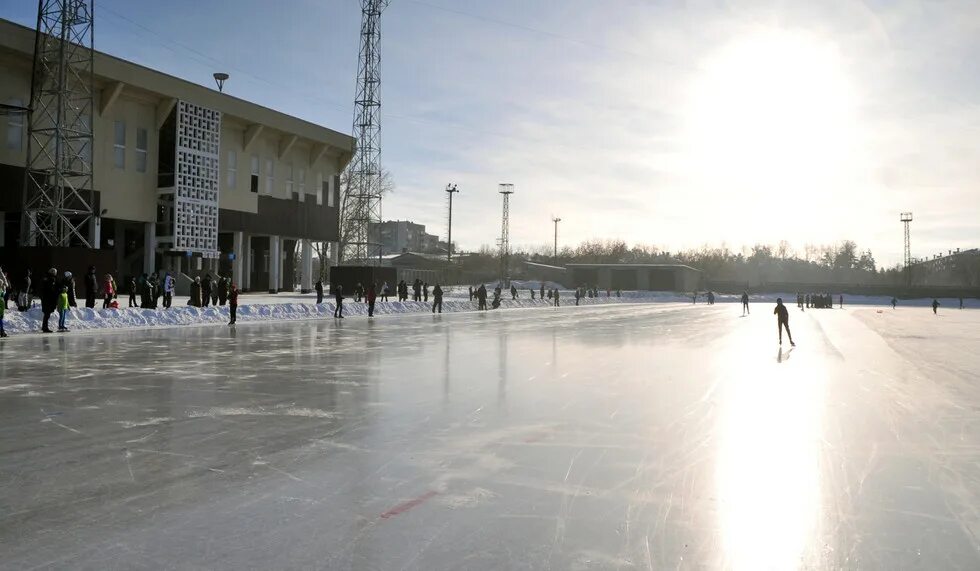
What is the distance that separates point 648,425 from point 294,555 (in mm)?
4820

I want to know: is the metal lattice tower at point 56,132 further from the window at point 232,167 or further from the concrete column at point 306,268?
the concrete column at point 306,268

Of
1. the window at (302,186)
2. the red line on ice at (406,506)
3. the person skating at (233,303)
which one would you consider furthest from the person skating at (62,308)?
the window at (302,186)

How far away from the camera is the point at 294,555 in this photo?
383cm

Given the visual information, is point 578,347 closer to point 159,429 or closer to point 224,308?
point 159,429

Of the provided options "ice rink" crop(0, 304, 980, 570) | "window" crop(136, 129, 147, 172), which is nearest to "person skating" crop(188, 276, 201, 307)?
"window" crop(136, 129, 147, 172)

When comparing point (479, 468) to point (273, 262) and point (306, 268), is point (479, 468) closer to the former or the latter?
point (273, 262)

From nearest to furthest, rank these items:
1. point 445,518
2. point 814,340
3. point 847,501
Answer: point 445,518 < point 847,501 < point 814,340

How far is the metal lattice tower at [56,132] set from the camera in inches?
1094

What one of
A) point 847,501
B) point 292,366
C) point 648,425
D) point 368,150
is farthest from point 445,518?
point 368,150

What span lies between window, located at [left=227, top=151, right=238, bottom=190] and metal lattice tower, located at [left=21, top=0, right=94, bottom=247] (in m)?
9.80

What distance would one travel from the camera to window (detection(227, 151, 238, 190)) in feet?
131

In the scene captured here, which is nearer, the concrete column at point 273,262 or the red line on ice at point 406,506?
the red line on ice at point 406,506

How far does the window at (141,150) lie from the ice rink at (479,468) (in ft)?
80.2

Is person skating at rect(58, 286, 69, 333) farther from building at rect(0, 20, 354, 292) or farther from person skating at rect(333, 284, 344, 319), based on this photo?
person skating at rect(333, 284, 344, 319)
